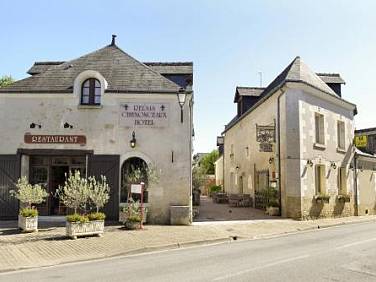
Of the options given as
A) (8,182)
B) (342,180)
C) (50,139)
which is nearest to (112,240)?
(50,139)

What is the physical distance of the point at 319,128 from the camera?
68.5 feet

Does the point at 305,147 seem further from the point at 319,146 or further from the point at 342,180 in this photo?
the point at 342,180

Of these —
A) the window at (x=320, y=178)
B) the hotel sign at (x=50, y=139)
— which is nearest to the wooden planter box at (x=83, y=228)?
the hotel sign at (x=50, y=139)

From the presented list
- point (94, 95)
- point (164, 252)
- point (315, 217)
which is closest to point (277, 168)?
point (315, 217)

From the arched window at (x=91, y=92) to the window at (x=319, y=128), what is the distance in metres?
11.5

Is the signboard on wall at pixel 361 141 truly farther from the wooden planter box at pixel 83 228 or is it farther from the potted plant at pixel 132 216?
the wooden planter box at pixel 83 228

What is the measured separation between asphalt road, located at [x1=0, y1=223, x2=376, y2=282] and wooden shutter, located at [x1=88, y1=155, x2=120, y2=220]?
18.7 ft

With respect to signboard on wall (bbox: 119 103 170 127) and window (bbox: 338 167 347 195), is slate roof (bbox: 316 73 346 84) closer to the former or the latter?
window (bbox: 338 167 347 195)

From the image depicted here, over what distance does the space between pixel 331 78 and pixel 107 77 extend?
49.0ft

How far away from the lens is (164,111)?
53.3ft

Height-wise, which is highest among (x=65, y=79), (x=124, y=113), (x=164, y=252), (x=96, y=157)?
(x=65, y=79)

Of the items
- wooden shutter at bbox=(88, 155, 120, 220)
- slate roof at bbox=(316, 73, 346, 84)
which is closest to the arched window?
wooden shutter at bbox=(88, 155, 120, 220)

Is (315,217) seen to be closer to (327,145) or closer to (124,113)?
(327,145)

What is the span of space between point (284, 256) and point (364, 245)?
310 cm
